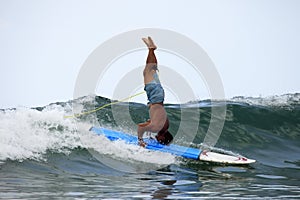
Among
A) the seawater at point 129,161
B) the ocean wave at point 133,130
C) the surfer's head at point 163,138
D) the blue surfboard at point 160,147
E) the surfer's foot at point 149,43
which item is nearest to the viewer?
the seawater at point 129,161

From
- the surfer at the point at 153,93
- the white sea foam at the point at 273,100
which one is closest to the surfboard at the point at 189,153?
the surfer at the point at 153,93

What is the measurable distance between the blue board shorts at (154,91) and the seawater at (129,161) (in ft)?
3.70

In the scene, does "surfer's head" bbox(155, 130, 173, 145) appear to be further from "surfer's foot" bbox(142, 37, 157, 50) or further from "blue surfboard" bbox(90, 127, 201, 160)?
"surfer's foot" bbox(142, 37, 157, 50)

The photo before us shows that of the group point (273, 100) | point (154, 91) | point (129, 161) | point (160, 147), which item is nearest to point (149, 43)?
point (154, 91)

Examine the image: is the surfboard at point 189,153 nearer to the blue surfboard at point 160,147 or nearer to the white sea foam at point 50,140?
the blue surfboard at point 160,147

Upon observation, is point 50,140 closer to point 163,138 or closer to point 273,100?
point 163,138

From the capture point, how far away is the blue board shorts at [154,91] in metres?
9.32

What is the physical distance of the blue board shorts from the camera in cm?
→ 932

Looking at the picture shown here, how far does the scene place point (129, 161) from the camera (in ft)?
29.1

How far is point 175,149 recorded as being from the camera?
31.9 ft

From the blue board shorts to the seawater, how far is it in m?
1.13

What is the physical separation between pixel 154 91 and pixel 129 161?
1.57 meters

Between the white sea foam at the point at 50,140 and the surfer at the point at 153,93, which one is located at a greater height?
the surfer at the point at 153,93

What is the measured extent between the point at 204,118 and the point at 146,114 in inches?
72.8
